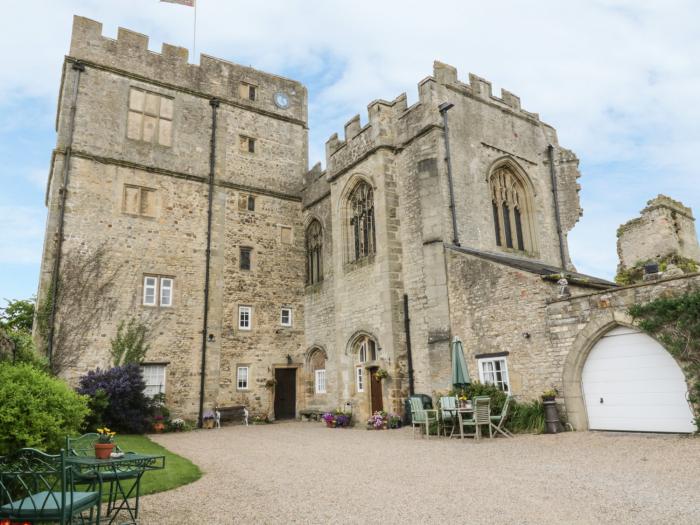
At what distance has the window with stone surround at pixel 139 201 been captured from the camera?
17156 millimetres

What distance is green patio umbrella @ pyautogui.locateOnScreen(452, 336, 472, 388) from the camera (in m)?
11.6

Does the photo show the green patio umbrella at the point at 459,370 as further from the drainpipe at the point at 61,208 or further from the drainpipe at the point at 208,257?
the drainpipe at the point at 61,208

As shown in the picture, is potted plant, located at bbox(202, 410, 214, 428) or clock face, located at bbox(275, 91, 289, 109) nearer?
potted plant, located at bbox(202, 410, 214, 428)

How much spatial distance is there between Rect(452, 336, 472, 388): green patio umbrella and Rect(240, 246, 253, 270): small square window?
32.2ft

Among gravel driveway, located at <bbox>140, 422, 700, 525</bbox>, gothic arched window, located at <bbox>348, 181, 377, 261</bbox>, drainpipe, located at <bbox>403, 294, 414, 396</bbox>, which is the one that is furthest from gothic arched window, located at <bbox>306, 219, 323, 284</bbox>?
gravel driveway, located at <bbox>140, 422, 700, 525</bbox>

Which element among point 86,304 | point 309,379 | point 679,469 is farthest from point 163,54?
point 679,469

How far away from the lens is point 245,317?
18625mm

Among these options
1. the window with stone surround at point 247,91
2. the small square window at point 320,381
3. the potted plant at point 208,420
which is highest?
the window with stone surround at point 247,91

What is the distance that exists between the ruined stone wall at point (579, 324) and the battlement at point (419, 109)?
7088 mm

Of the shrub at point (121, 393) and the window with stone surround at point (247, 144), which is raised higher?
the window with stone surround at point (247, 144)

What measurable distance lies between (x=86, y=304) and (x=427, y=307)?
35.1 ft

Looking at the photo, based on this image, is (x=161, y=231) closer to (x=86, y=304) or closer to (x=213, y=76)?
(x=86, y=304)

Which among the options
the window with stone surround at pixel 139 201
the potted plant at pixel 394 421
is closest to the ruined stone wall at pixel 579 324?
the potted plant at pixel 394 421

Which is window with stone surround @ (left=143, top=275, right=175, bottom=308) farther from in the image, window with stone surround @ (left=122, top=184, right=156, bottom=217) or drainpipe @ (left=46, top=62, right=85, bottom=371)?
drainpipe @ (left=46, top=62, right=85, bottom=371)
